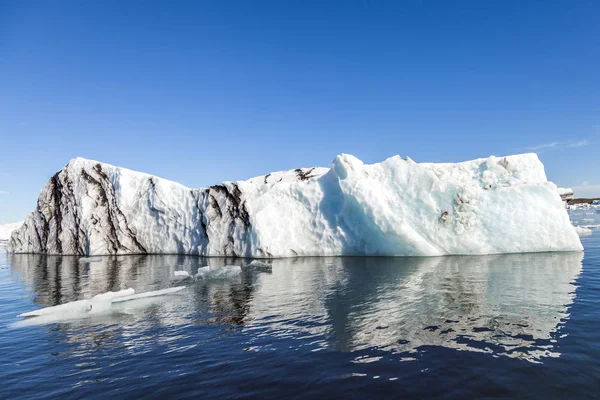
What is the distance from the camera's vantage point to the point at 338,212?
27.3 meters

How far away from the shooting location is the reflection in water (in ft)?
27.4

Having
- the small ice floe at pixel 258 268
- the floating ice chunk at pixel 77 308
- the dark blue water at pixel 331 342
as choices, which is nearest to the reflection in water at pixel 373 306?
the dark blue water at pixel 331 342

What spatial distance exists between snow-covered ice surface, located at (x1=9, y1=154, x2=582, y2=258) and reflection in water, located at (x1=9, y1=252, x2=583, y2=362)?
3570 millimetres

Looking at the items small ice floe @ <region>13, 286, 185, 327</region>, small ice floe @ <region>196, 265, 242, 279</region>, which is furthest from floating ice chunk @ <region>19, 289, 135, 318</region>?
small ice floe @ <region>196, 265, 242, 279</region>

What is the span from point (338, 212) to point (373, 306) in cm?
1614

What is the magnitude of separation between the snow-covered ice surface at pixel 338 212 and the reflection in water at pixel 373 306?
3.57m

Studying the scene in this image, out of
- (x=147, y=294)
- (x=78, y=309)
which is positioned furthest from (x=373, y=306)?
(x=78, y=309)

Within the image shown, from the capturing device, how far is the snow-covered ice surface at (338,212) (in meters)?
23.9

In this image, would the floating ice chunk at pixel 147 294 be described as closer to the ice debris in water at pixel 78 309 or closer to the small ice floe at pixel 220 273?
the ice debris in water at pixel 78 309

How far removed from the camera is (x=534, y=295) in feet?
38.6

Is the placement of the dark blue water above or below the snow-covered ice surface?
below

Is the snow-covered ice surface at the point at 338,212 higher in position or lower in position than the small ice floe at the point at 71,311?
higher

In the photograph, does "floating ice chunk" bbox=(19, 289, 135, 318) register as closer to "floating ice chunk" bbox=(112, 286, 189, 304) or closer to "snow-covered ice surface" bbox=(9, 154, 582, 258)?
"floating ice chunk" bbox=(112, 286, 189, 304)

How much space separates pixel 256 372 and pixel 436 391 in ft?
11.2
